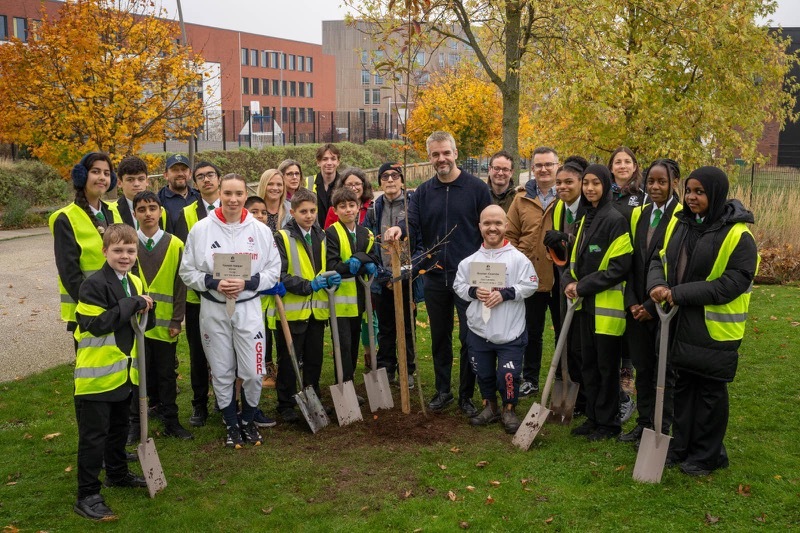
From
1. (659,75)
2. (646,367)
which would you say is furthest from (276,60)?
(646,367)

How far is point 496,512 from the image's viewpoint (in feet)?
16.6

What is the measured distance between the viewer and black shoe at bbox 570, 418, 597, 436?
6363 mm

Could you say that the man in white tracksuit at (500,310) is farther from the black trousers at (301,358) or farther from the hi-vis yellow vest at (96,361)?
the hi-vis yellow vest at (96,361)

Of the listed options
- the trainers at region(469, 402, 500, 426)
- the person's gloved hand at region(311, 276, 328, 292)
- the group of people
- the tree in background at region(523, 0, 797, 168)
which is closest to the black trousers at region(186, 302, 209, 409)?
the group of people

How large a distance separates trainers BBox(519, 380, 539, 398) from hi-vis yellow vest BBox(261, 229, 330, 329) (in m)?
2.10

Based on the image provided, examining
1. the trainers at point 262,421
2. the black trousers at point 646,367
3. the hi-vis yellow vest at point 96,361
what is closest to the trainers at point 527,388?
the black trousers at point 646,367

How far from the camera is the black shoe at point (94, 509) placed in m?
5.01

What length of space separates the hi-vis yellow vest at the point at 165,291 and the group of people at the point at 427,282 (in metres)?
0.01

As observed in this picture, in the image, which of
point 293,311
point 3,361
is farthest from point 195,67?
point 293,311

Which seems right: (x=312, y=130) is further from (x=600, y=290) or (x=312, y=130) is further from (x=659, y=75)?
(x=600, y=290)

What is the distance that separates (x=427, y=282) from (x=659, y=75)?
8.41 meters

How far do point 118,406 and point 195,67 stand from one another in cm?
1553

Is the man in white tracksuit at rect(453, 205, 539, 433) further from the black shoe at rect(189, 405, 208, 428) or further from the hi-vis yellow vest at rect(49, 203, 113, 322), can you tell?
the hi-vis yellow vest at rect(49, 203, 113, 322)

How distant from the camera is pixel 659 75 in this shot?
1336 centimetres
